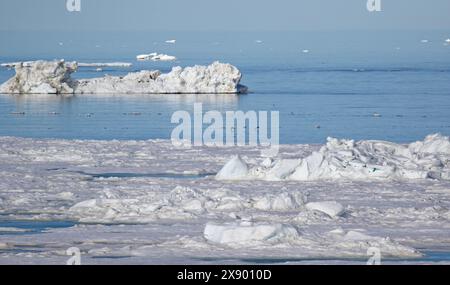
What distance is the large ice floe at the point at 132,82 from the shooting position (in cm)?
4656

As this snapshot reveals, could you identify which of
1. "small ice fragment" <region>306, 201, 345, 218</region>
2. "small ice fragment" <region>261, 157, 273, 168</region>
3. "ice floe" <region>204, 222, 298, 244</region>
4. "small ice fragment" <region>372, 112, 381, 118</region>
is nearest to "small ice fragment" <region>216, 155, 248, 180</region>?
"small ice fragment" <region>261, 157, 273, 168</region>

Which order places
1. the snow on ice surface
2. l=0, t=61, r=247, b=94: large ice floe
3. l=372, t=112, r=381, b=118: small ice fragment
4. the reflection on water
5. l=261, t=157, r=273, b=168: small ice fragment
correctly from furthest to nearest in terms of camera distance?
1. l=0, t=61, r=247, b=94: large ice floe
2. l=372, t=112, r=381, b=118: small ice fragment
3. the reflection on water
4. l=261, t=157, r=273, b=168: small ice fragment
5. the snow on ice surface

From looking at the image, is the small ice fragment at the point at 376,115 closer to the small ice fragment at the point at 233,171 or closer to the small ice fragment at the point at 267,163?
the small ice fragment at the point at 267,163

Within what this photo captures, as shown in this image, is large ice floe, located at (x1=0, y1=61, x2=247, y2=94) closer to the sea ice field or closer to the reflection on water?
the reflection on water

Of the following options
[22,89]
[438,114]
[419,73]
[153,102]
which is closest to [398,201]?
[438,114]

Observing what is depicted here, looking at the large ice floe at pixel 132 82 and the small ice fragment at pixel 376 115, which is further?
the large ice floe at pixel 132 82

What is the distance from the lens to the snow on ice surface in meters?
13.3

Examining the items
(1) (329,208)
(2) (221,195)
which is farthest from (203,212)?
(1) (329,208)

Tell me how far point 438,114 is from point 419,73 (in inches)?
1297

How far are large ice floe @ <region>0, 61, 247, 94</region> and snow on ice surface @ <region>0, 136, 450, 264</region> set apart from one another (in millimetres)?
23621

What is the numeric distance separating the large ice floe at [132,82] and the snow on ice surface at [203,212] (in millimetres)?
23621

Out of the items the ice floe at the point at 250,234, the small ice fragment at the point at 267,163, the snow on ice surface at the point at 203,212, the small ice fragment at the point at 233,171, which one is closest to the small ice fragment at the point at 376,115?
the snow on ice surface at the point at 203,212

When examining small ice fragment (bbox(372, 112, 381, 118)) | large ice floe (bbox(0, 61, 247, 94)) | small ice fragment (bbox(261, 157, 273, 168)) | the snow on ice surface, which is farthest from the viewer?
large ice floe (bbox(0, 61, 247, 94))
